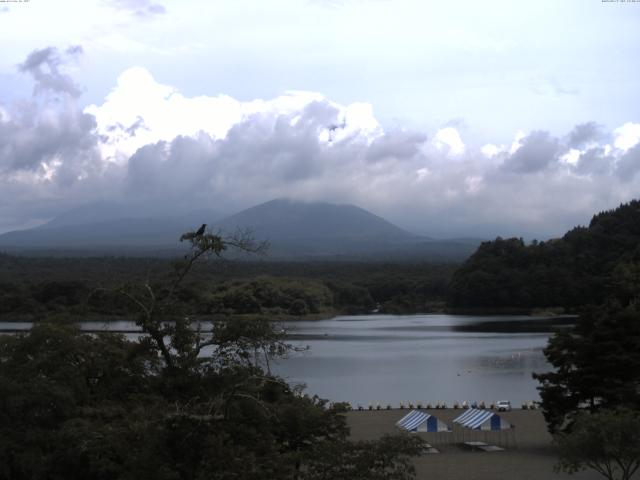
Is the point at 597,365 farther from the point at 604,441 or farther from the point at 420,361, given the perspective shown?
the point at 420,361

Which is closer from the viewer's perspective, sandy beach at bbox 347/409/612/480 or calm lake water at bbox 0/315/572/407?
sandy beach at bbox 347/409/612/480

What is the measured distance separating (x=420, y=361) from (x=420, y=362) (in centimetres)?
38

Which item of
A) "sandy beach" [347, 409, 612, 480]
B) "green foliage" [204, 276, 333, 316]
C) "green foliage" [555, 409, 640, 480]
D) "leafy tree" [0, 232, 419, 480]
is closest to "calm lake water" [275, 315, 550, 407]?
"sandy beach" [347, 409, 612, 480]

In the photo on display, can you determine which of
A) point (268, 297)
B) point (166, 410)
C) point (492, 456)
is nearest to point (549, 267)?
point (268, 297)

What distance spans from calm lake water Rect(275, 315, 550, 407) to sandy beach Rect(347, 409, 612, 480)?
2.83 meters

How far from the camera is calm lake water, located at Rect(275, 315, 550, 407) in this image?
1227 inches

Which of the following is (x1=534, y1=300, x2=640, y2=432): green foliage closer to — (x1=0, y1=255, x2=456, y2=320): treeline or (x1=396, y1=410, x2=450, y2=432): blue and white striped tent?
(x1=396, y1=410, x2=450, y2=432): blue and white striped tent

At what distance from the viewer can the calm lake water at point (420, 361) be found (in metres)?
31.1

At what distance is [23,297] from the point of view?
64.3m

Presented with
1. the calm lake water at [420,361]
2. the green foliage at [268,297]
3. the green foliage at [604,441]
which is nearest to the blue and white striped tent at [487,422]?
the calm lake water at [420,361]

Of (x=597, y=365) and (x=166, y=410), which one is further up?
(x=166, y=410)

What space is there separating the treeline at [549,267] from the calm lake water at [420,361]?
26.7 feet

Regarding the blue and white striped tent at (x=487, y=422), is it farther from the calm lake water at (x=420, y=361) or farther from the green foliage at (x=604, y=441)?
the green foliage at (x=604, y=441)

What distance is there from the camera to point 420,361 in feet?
136
